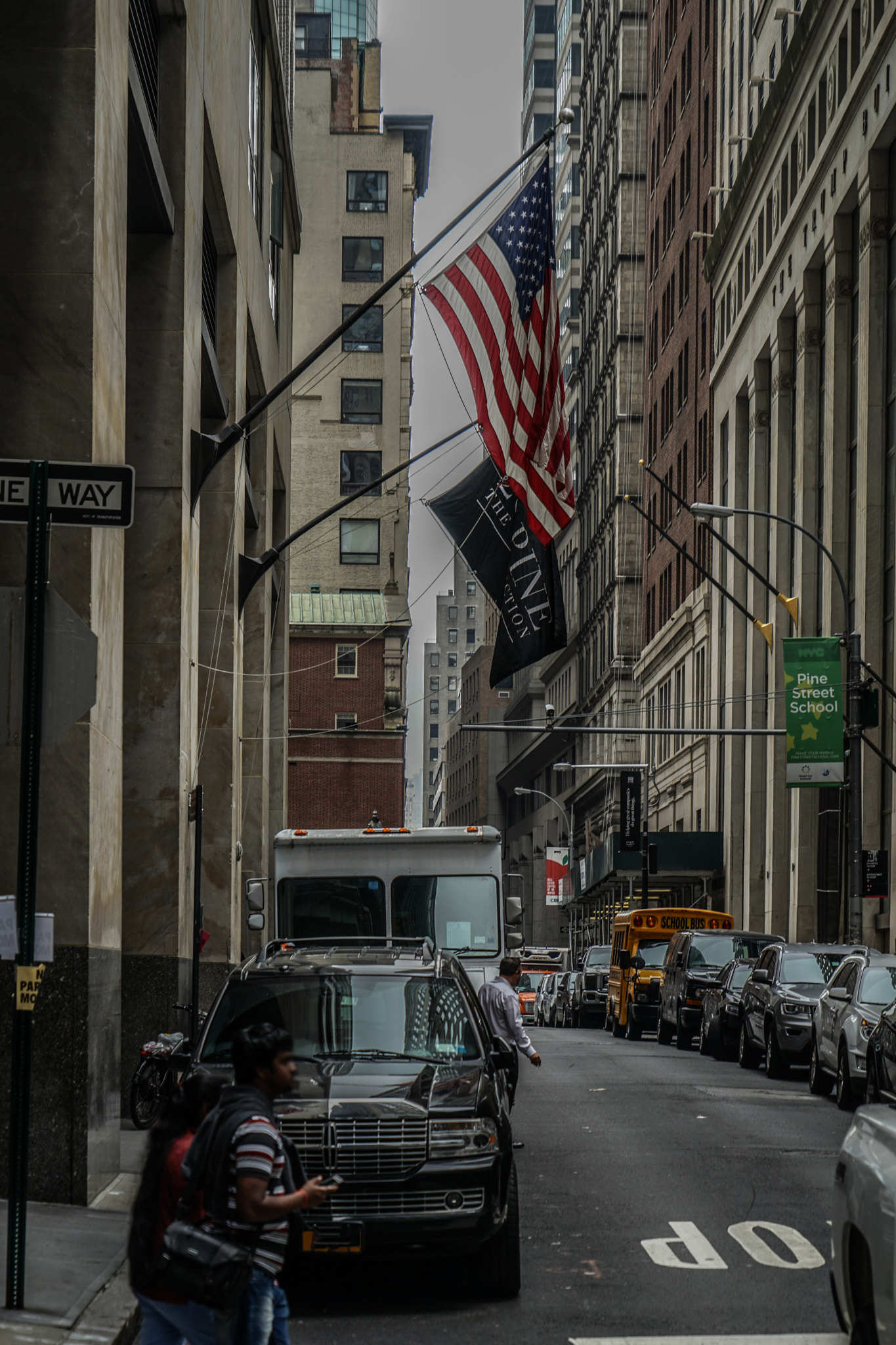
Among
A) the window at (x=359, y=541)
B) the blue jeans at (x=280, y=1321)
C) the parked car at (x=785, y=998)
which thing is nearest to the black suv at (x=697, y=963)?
the parked car at (x=785, y=998)

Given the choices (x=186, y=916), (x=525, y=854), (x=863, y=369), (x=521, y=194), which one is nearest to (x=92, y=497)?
(x=186, y=916)

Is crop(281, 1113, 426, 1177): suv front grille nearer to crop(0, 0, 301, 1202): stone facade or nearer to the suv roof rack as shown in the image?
the suv roof rack

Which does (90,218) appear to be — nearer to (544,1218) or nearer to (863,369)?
(544,1218)

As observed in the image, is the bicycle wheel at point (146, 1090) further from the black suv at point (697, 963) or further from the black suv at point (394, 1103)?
the black suv at point (697, 963)

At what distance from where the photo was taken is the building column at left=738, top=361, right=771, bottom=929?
5188 cm

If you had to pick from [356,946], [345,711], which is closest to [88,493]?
[356,946]

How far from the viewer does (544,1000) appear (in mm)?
57031

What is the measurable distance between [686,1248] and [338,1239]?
2.93 metres

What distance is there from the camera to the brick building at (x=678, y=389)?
63562mm

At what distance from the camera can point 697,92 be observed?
67625mm

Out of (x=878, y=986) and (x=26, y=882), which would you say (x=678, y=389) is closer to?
(x=878, y=986)

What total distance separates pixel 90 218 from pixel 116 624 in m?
2.89

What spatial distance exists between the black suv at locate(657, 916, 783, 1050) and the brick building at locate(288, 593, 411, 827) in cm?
3190

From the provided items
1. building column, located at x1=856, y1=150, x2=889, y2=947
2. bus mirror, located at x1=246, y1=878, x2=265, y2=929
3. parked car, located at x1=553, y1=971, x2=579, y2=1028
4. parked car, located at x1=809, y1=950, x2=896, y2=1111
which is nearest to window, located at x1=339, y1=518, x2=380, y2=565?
parked car, located at x1=553, y1=971, x2=579, y2=1028
